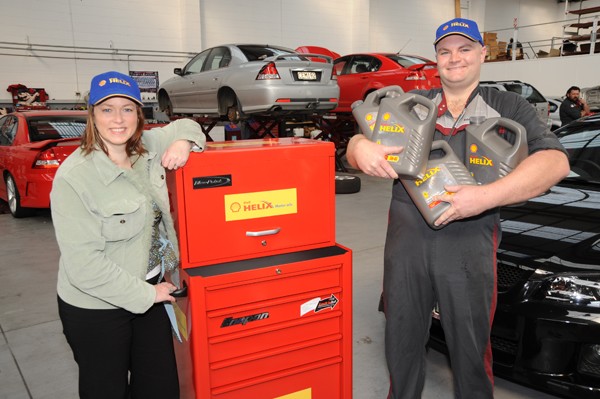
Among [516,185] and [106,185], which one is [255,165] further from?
[516,185]

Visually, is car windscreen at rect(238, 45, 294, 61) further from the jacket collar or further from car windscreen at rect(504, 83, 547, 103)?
car windscreen at rect(504, 83, 547, 103)

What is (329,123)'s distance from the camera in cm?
961

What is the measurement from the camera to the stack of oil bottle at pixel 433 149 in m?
1.51

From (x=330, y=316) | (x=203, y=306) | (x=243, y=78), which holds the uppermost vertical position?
(x=243, y=78)

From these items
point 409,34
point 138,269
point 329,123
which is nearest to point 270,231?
point 138,269

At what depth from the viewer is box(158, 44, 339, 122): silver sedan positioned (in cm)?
679

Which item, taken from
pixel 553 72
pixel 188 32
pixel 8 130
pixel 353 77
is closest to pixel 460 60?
pixel 8 130

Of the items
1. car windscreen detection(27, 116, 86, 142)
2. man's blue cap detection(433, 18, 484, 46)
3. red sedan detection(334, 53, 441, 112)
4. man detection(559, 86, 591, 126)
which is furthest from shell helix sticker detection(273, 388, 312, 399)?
man detection(559, 86, 591, 126)

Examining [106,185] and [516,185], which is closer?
[516,185]

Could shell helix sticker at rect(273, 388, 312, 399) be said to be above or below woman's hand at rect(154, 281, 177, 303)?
below

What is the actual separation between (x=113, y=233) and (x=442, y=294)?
113 cm

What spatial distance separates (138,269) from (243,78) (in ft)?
18.8

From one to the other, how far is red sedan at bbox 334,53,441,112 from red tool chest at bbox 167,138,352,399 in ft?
20.4

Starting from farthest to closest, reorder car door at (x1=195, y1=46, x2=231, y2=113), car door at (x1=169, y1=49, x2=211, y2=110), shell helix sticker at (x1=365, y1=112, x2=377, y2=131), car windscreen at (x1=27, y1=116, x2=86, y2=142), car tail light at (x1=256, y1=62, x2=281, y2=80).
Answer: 1. car door at (x1=169, y1=49, x2=211, y2=110)
2. car door at (x1=195, y1=46, x2=231, y2=113)
3. car tail light at (x1=256, y1=62, x2=281, y2=80)
4. car windscreen at (x1=27, y1=116, x2=86, y2=142)
5. shell helix sticker at (x1=365, y1=112, x2=377, y2=131)
